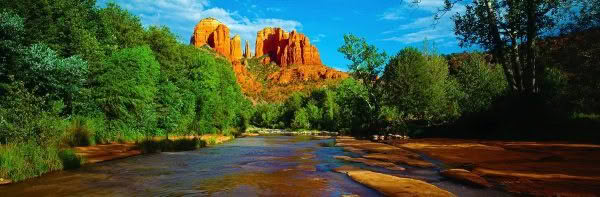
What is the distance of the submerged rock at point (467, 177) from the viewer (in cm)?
1129

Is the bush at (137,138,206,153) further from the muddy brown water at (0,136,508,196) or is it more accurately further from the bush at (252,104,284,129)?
the bush at (252,104,284,129)

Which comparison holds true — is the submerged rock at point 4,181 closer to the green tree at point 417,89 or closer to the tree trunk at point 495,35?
the tree trunk at point 495,35

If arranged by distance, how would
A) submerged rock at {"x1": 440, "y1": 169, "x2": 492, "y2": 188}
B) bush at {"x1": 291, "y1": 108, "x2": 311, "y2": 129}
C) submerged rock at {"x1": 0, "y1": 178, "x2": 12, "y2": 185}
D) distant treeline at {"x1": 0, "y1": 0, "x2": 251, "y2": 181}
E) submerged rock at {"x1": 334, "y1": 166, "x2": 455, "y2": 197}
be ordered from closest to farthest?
submerged rock at {"x1": 334, "y1": 166, "x2": 455, "y2": 197} → submerged rock at {"x1": 440, "y1": 169, "x2": 492, "y2": 188} → submerged rock at {"x1": 0, "y1": 178, "x2": 12, "y2": 185} → distant treeline at {"x1": 0, "y1": 0, "x2": 251, "y2": 181} → bush at {"x1": 291, "y1": 108, "x2": 311, "y2": 129}

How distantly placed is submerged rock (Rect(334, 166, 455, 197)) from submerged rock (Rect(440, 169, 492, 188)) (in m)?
1.25

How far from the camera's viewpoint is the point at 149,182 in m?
13.5

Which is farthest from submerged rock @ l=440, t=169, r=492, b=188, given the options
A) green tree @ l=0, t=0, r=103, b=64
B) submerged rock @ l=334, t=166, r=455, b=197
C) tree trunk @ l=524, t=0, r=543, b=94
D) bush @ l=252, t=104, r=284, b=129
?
bush @ l=252, t=104, r=284, b=129

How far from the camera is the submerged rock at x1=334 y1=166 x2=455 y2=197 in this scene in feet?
33.5

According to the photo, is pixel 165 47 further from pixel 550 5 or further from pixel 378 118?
pixel 550 5

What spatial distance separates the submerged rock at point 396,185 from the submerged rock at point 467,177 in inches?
49.1

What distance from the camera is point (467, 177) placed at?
12.2m

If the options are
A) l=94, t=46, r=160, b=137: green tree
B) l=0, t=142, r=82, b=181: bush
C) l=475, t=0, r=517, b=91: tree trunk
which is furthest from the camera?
l=94, t=46, r=160, b=137: green tree

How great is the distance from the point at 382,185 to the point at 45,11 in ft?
84.1

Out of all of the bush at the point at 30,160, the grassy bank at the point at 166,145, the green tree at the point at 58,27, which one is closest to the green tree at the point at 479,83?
the grassy bank at the point at 166,145

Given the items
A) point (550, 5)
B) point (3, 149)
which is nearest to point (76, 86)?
point (3, 149)
